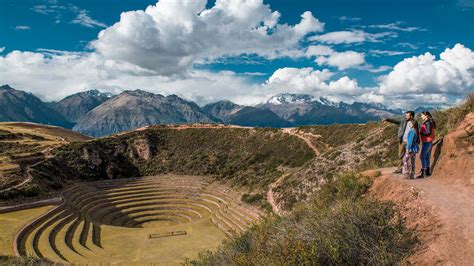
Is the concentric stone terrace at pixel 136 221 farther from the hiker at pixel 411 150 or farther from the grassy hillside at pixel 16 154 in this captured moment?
the hiker at pixel 411 150

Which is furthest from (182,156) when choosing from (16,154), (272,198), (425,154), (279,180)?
(425,154)

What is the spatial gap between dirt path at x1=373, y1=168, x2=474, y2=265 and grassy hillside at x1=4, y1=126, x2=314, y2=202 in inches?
1746

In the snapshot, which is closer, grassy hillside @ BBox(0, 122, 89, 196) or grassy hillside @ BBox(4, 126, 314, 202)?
grassy hillside @ BBox(0, 122, 89, 196)

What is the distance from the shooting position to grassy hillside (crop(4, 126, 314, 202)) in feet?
214

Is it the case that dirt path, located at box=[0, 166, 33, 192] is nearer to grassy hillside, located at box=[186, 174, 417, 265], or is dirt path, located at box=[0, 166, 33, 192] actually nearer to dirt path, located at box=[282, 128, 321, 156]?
grassy hillside, located at box=[186, 174, 417, 265]

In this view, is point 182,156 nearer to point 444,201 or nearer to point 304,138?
point 304,138

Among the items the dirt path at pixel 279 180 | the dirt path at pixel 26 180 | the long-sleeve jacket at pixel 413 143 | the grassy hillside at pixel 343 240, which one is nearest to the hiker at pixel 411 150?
the long-sleeve jacket at pixel 413 143

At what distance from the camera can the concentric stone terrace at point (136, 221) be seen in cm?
3747

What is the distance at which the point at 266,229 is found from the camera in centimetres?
1318

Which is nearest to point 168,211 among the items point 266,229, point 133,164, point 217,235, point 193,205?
point 193,205

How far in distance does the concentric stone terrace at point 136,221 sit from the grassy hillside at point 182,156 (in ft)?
15.3

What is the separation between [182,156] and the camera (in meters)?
83.4

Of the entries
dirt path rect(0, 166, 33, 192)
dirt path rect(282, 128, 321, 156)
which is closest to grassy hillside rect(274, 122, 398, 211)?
dirt path rect(282, 128, 321, 156)

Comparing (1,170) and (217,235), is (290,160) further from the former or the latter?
(1,170)
